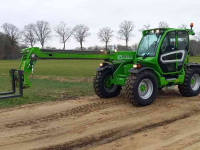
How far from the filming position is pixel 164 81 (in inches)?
303

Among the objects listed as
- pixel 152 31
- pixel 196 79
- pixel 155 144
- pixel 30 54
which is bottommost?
pixel 155 144

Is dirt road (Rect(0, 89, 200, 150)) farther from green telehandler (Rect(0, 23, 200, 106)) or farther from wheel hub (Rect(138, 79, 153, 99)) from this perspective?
green telehandler (Rect(0, 23, 200, 106))

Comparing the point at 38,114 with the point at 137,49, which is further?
the point at 137,49

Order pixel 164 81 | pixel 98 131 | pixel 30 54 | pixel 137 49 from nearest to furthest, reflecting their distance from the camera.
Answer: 1. pixel 98 131
2. pixel 30 54
3. pixel 164 81
4. pixel 137 49

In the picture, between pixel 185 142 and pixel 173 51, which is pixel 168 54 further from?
pixel 185 142

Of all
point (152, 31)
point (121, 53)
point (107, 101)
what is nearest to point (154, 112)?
point (107, 101)

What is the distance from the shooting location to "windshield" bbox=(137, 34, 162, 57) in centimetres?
765

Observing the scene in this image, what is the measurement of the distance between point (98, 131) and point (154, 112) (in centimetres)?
224

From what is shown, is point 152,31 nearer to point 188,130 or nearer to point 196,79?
point 196,79

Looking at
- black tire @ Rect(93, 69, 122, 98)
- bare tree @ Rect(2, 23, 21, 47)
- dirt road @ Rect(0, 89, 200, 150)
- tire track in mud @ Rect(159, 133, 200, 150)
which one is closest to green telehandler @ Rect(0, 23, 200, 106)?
black tire @ Rect(93, 69, 122, 98)

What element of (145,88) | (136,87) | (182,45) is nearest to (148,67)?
(145,88)

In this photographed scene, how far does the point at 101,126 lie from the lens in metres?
5.39

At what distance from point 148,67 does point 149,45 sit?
1050mm

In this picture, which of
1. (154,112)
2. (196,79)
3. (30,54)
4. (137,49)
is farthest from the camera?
(196,79)
